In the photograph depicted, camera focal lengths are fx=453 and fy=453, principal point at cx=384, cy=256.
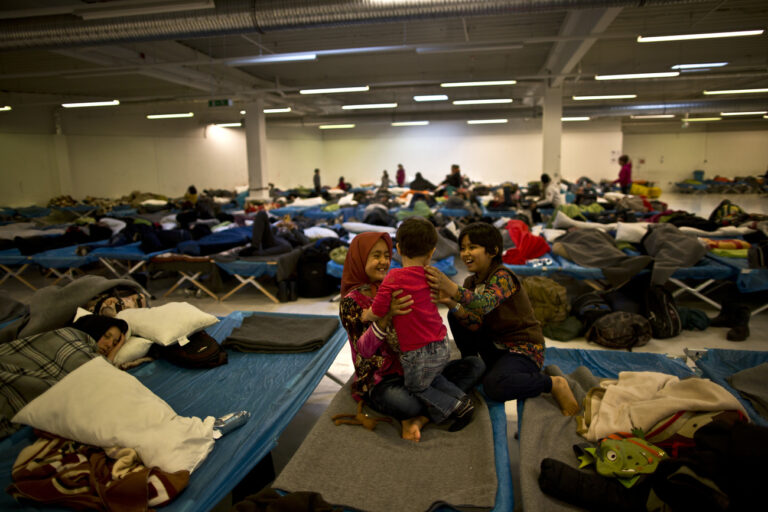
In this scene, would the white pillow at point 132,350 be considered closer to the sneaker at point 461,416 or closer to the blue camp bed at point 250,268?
the sneaker at point 461,416

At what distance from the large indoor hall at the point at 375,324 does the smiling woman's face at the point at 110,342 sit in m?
0.03

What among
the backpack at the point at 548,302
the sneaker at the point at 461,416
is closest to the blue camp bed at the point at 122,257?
the backpack at the point at 548,302

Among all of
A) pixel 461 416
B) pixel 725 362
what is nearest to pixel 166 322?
pixel 461 416

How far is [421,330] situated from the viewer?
2055mm

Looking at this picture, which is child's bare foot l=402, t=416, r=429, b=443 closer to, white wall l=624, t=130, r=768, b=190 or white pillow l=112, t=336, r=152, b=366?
white pillow l=112, t=336, r=152, b=366

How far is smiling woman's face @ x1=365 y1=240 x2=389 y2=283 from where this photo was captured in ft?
7.27

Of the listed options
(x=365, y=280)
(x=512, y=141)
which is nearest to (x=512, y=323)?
(x=365, y=280)

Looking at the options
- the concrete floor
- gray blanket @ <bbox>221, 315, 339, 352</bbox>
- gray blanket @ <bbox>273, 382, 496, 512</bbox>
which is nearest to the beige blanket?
gray blanket @ <bbox>273, 382, 496, 512</bbox>

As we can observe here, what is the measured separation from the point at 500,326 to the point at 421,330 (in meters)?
0.60

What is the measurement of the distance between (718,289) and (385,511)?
4.88 meters

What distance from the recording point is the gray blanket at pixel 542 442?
5.60ft

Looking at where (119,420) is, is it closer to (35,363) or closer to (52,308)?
(35,363)

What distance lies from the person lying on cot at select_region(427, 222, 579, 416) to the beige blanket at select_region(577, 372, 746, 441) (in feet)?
0.50

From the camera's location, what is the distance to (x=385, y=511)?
167cm
